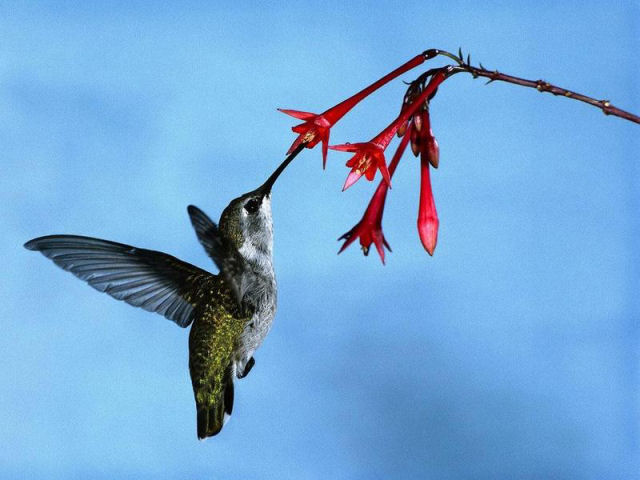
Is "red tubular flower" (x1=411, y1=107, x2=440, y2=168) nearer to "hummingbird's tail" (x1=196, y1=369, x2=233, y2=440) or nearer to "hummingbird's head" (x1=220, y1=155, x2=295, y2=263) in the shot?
"hummingbird's head" (x1=220, y1=155, x2=295, y2=263)

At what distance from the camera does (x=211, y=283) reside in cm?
69

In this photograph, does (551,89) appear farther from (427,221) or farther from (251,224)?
(251,224)

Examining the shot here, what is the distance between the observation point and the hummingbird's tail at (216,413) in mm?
647

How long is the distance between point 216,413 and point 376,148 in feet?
0.99

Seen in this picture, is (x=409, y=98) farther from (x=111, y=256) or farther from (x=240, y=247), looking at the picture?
(x=111, y=256)

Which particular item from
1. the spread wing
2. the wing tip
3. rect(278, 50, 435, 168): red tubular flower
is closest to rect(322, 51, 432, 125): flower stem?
rect(278, 50, 435, 168): red tubular flower

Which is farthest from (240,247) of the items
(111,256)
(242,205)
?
(111,256)

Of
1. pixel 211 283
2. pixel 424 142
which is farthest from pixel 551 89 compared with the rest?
pixel 211 283

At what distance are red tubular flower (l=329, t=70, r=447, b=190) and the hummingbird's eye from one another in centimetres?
7

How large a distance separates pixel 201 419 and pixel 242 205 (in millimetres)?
212

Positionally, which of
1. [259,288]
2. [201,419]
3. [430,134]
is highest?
[430,134]

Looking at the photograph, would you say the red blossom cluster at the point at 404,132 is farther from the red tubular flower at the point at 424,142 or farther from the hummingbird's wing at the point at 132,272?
the hummingbird's wing at the point at 132,272

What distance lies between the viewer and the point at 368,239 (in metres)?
0.64

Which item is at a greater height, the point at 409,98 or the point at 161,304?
the point at 409,98
